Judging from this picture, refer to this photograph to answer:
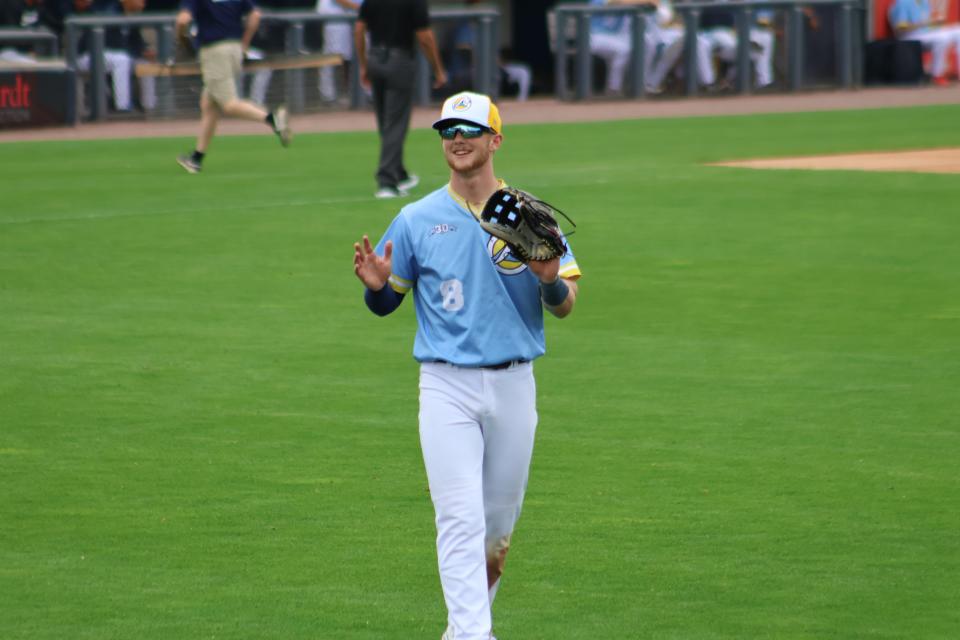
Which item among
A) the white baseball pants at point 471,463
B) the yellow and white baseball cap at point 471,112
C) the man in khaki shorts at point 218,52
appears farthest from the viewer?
the man in khaki shorts at point 218,52

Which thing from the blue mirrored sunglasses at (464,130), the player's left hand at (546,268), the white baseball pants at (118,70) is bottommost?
the player's left hand at (546,268)

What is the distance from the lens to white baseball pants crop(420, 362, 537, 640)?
200 inches

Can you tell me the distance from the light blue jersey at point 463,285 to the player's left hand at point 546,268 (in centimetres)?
15

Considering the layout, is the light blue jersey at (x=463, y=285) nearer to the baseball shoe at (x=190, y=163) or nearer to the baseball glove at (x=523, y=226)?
the baseball glove at (x=523, y=226)

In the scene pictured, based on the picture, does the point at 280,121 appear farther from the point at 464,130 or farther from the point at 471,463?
the point at 471,463

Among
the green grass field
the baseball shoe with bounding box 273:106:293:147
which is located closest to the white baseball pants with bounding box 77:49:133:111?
the baseball shoe with bounding box 273:106:293:147

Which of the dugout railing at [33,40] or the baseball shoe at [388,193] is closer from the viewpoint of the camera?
the baseball shoe at [388,193]

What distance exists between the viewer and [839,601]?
5996 millimetres

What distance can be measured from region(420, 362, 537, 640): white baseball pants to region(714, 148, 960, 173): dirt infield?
1283 centimetres

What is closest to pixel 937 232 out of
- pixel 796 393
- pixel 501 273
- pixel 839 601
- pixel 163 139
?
pixel 796 393

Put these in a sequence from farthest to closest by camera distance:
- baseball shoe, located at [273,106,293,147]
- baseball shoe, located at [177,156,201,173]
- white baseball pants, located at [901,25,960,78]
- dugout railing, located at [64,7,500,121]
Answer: white baseball pants, located at [901,25,960,78] → dugout railing, located at [64,7,500,121] → baseball shoe, located at [273,106,293,147] → baseball shoe, located at [177,156,201,173]

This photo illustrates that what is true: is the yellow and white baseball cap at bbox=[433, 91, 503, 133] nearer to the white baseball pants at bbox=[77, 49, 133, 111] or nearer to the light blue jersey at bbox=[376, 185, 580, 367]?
the light blue jersey at bbox=[376, 185, 580, 367]

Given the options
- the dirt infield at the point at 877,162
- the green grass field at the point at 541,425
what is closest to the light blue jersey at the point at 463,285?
the green grass field at the point at 541,425

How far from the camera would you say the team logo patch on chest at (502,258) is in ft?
17.3
